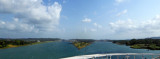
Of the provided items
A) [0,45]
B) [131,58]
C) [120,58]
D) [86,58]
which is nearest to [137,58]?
[131,58]

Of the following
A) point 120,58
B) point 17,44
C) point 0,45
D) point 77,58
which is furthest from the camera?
point 17,44

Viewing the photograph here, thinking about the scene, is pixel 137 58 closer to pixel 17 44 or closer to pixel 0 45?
pixel 0 45

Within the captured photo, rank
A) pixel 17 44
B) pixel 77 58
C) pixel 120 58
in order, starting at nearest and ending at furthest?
pixel 77 58
pixel 120 58
pixel 17 44

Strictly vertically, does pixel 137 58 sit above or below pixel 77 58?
below

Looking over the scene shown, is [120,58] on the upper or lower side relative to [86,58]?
lower

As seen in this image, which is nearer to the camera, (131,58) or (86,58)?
(86,58)

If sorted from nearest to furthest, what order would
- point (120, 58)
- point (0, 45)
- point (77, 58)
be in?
point (77, 58) → point (120, 58) → point (0, 45)

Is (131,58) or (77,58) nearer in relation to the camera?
(77,58)

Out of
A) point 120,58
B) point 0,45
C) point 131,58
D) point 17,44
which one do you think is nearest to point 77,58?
point 120,58

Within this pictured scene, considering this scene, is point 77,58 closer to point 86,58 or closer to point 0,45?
point 86,58
